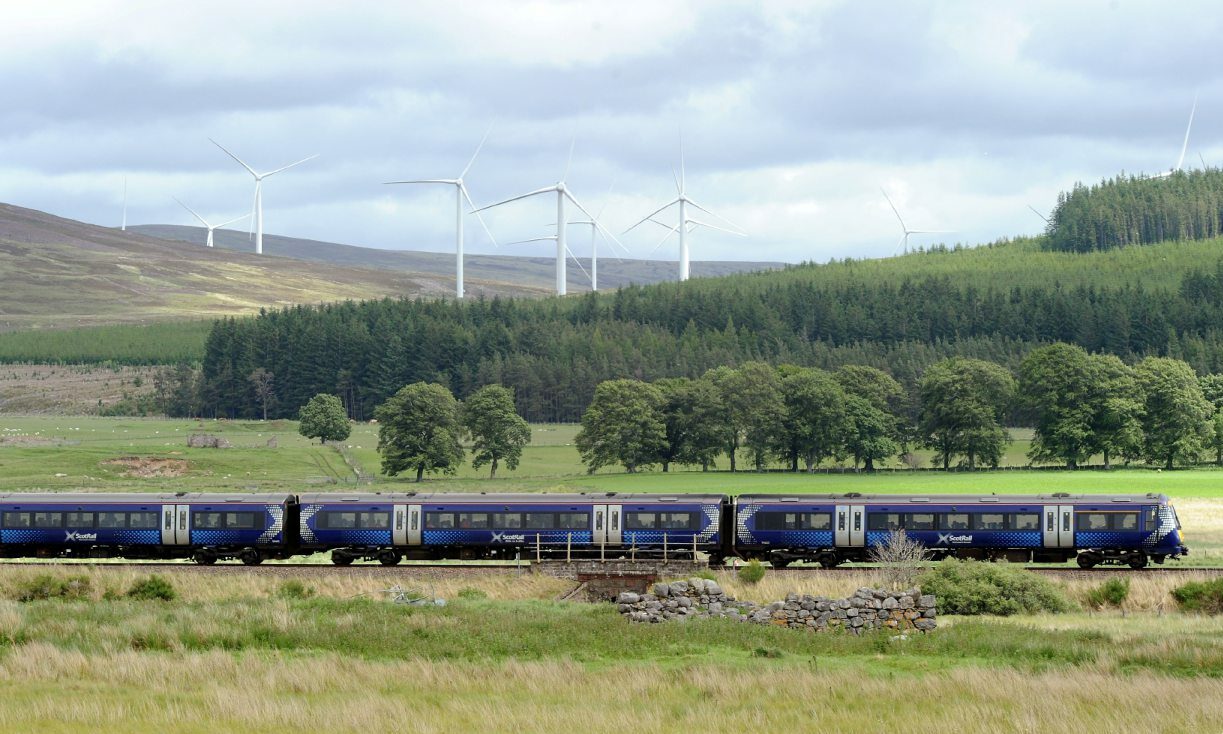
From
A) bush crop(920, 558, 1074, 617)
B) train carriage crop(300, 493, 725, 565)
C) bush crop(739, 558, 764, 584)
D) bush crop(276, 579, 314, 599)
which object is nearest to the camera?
bush crop(920, 558, 1074, 617)

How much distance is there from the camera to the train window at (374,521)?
55.9 m

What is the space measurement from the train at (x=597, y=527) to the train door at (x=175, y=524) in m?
0.05

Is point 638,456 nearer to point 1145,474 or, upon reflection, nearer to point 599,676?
point 1145,474

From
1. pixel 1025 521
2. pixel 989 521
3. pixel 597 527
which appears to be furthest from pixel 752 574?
pixel 1025 521

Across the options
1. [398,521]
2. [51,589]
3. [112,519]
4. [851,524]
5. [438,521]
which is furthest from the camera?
[112,519]

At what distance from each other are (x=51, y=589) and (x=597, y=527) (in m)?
19.2

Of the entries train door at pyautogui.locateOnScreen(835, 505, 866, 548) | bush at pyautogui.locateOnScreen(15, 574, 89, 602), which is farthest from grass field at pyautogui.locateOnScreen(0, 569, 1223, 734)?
train door at pyautogui.locateOnScreen(835, 505, 866, 548)

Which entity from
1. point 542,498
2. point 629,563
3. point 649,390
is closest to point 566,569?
point 629,563

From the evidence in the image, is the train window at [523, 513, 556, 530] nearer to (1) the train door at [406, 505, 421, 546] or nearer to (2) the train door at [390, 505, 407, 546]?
(1) the train door at [406, 505, 421, 546]

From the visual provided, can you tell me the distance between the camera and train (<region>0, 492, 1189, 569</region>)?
55531 mm

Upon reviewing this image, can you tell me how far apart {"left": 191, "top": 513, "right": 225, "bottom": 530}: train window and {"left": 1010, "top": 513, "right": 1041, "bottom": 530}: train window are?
29434mm

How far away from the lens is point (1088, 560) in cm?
5606

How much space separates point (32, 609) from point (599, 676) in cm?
1839

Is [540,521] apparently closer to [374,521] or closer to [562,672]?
[374,521]
